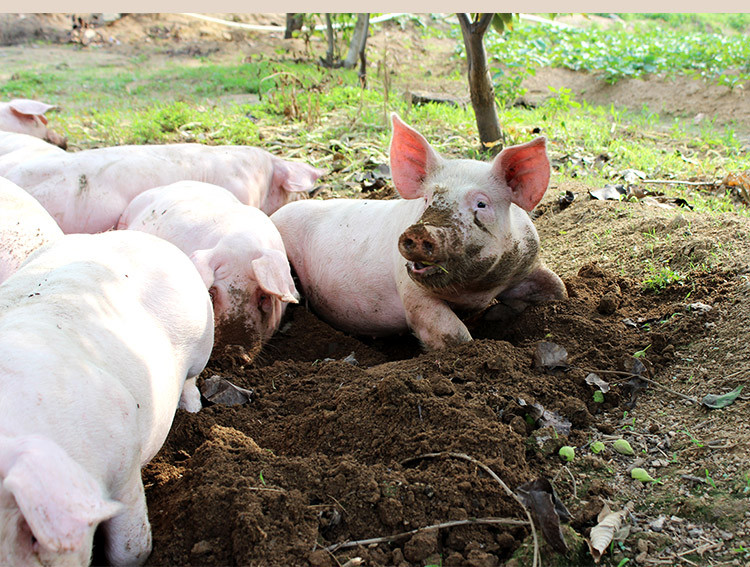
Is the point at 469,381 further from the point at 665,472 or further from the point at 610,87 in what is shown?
the point at 610,87

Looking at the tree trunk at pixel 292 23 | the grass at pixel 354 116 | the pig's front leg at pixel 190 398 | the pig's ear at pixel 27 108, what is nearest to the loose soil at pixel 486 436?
the pig's front leg at pixel 190 398

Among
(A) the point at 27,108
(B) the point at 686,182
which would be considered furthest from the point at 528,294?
(A) the point at 27,108

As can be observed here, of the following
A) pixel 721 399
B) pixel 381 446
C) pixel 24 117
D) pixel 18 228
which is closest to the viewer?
pixel 381 446

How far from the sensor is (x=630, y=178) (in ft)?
19.8

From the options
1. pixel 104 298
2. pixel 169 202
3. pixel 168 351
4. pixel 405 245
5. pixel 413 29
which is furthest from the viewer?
pixel 413 29

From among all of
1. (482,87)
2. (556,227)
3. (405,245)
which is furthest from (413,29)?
(405,245)

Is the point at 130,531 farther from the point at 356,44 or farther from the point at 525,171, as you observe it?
the point at 356,44

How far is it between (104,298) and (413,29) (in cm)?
1524

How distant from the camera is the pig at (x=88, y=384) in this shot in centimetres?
178

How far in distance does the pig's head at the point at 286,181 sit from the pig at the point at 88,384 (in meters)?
3.23

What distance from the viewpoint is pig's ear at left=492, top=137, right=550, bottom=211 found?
12.2 feet

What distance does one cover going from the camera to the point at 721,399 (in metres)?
2.97

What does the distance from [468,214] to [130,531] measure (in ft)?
7.41

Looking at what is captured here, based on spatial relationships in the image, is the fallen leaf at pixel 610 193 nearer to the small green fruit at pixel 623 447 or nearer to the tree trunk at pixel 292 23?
the small green fruit at pixel 623 447
